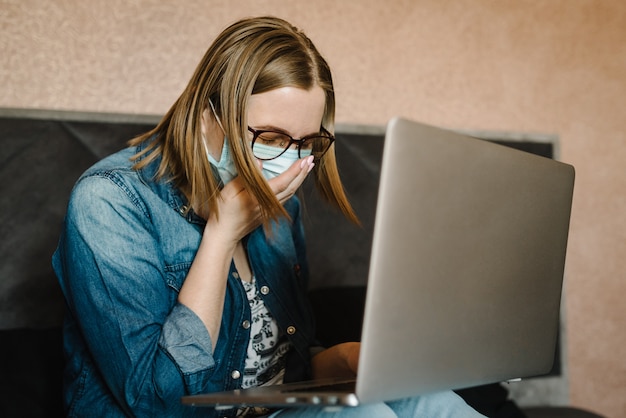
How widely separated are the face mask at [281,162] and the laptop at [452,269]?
1.10 ft

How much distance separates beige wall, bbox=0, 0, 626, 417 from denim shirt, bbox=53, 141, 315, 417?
48 cm

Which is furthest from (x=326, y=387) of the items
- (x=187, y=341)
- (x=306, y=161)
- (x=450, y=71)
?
(x=450, y=71)

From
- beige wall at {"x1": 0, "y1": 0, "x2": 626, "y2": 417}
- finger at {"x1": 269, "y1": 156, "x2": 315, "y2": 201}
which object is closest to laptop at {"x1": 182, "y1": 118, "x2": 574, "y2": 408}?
finger at {"x1": 269, "y1": 156, "x2": 315, "y2": 201}

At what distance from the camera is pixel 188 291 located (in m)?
0.92

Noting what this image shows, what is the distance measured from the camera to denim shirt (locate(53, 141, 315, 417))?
2.89 ft

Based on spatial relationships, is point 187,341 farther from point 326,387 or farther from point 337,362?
point 337,362

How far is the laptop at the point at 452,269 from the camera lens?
0.64 meters

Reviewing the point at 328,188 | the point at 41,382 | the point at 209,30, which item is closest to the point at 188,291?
the point at 328,188

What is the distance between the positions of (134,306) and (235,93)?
1.11 ft

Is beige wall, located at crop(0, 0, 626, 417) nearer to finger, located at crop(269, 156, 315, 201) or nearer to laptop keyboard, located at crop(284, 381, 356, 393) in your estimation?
finger, located at crop(269, 156, 315, 201)

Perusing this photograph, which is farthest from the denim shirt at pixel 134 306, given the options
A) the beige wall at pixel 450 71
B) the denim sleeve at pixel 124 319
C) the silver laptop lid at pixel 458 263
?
the beige wall at pixel 450 71

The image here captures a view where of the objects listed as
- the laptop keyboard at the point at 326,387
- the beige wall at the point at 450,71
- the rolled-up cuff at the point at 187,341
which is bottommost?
the laptop keyboard at the point at 326,387

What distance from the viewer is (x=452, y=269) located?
72 centimetres

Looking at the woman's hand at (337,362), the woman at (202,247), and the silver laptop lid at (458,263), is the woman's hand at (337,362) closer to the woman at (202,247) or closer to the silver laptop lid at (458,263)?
the woman at (202,247)
